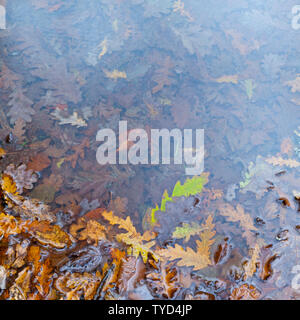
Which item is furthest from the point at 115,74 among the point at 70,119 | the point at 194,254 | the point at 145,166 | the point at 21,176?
the point at 194,254

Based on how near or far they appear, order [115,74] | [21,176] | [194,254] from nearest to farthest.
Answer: [194,254] < [21,176] < [115,74]

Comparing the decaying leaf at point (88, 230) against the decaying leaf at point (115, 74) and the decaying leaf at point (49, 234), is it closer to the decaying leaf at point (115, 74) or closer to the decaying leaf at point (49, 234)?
the decaying leaf at point (49, 234)

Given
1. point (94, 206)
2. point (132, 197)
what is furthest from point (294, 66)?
point (94, 206)

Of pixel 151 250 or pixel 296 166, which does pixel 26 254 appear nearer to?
pixel 151 250

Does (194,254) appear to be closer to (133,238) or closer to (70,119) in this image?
(133,238)

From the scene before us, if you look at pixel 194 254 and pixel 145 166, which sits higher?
pixel 145 166

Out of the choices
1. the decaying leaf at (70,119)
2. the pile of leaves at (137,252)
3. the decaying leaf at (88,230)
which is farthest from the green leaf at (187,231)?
the decaying leaf at (70,119)

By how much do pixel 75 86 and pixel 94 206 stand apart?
0.55 meters

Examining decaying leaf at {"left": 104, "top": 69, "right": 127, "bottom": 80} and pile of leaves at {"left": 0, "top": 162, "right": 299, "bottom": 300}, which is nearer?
pile of leaves at {"left": 0, "top": 162, "right": 299, "bottom": 300}

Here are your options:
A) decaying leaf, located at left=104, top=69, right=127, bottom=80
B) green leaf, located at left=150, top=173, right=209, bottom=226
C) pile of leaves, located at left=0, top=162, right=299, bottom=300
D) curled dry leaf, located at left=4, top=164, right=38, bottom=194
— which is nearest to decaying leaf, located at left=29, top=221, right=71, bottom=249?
pile of leaves, located at left=0, top=162, right=299, bottom=300

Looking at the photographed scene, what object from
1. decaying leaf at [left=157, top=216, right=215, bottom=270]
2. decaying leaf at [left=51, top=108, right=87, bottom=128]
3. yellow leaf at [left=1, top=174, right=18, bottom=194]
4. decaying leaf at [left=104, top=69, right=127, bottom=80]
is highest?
Answer: decaying leaf at [left=104, top=69, right=127, bottom=80]

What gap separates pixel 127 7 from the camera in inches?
52.1

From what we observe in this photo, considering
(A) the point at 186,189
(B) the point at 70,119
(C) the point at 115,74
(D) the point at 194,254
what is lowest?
(D) the point at 194,254

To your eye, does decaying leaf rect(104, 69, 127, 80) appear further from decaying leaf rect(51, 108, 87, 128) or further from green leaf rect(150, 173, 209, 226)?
green leaf rect(150, 173, 209, 226)
